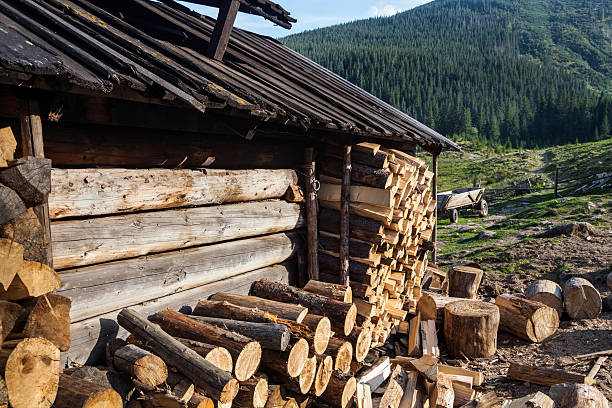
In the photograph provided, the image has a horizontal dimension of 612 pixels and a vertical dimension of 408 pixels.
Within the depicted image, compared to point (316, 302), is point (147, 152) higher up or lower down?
higher up

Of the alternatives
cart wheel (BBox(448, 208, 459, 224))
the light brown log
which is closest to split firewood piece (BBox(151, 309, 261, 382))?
the light brown log

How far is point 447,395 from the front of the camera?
5188mm

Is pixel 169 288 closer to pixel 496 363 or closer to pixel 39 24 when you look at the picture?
pixel 39 24

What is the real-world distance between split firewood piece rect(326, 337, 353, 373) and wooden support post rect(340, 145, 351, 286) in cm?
160

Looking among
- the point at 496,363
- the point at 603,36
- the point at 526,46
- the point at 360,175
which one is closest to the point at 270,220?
the point at 360,175

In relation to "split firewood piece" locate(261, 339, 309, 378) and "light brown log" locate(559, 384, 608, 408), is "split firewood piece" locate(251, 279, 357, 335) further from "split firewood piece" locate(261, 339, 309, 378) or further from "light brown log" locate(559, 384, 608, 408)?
"light brown log" locate(559, 384, 608, 408)

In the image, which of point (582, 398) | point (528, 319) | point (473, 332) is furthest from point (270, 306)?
point (528, 319)

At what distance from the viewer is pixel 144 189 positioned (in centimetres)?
380

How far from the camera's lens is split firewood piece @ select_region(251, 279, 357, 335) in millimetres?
4602

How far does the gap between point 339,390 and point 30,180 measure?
3.08 meters

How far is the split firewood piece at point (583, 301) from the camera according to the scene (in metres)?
7.56

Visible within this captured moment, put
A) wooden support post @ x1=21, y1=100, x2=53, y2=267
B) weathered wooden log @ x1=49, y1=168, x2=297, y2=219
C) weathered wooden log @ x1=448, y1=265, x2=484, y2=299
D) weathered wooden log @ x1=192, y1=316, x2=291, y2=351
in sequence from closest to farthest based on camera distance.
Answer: wooden support post @ x1=21, y1=100, x2=53, y2=267 → weathered wooden log @ x1=49, y1=168, x2=297, y2=219 → weathered wooden log @ x1=192, y1=316, x2=291, y2=351 → weathered wooden log @ x1=448, y1=265, x2=484, y2=299

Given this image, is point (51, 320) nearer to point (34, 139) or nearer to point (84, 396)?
point (84, 396)

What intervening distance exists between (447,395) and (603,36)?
231460 mm
